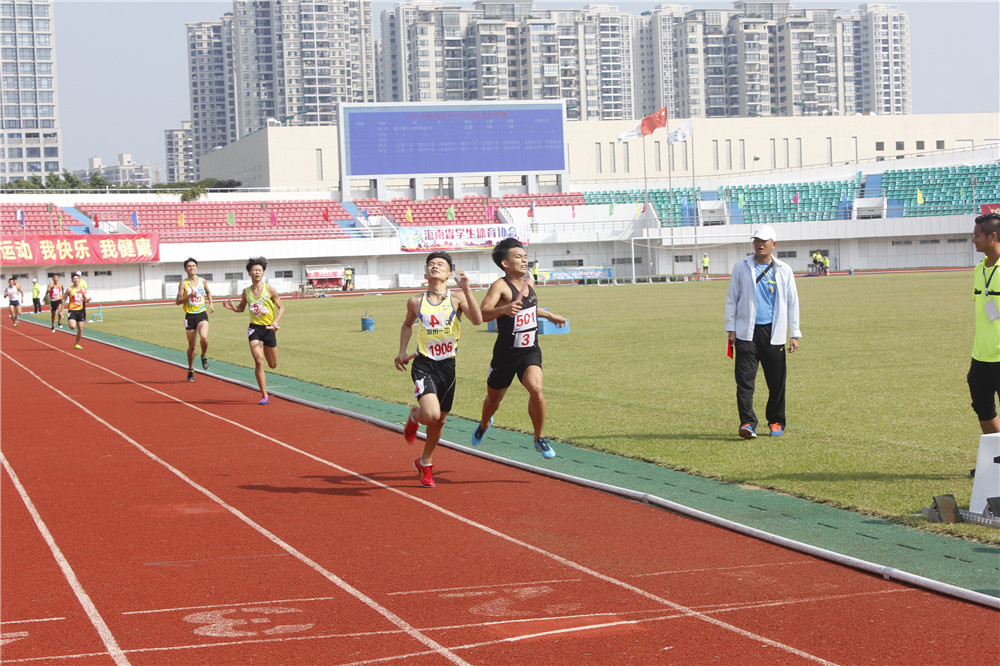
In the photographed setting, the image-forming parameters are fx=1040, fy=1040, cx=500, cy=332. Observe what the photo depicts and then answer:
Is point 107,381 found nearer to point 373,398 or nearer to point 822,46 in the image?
point 373,398

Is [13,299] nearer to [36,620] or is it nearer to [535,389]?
[535,389]

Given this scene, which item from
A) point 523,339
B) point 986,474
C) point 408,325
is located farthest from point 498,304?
point 986,474

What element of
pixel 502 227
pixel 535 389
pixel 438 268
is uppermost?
pixel 502 227

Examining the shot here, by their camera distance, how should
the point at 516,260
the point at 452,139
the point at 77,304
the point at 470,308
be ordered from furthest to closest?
the point at 452,139 → the point at 77,304 → the point at 516,260 → the point at 470,308

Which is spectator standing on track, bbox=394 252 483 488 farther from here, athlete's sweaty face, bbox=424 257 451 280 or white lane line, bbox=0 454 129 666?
white lane line, bbox=0 454 129 666

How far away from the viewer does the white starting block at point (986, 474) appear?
271 inches

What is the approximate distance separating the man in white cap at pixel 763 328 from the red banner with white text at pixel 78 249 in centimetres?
5478

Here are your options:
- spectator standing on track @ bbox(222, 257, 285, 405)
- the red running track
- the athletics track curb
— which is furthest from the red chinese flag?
the red running track

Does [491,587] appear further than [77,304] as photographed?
No

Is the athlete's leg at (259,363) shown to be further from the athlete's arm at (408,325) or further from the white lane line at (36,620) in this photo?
the white lane line at (36,620)

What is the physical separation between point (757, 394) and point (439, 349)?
6.50 meters

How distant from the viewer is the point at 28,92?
180250mm

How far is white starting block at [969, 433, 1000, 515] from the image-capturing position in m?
6.89

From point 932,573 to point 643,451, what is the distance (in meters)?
4.28
